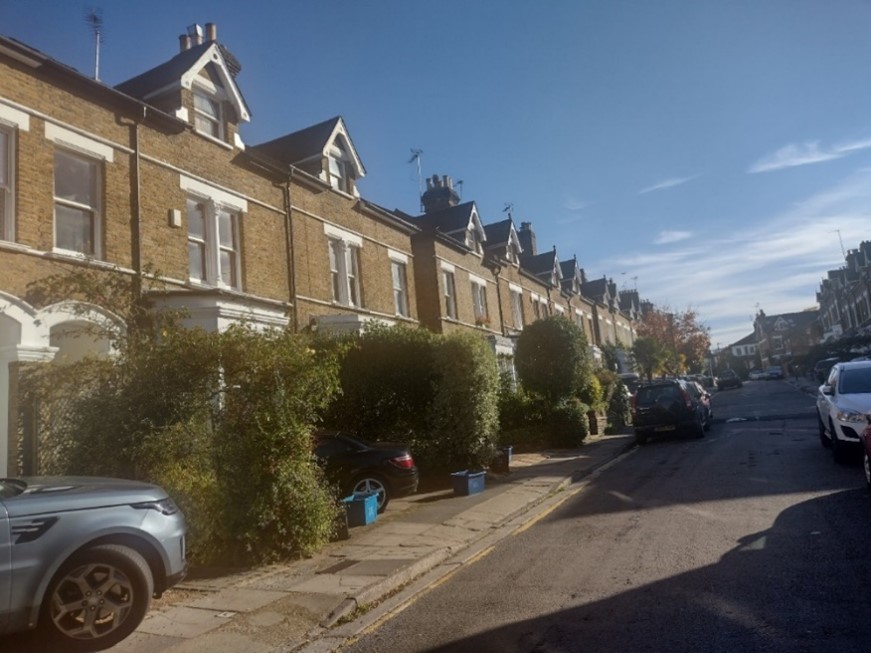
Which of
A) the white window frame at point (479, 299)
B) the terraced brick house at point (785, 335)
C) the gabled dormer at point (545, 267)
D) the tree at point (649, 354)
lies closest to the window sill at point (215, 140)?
the white window frame at point (479, 299)

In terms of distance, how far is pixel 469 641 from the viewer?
189 inches

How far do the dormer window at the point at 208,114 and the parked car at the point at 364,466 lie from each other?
7.91 meters

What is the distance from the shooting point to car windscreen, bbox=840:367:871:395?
449 inches

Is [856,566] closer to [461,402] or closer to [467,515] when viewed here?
[467,515]

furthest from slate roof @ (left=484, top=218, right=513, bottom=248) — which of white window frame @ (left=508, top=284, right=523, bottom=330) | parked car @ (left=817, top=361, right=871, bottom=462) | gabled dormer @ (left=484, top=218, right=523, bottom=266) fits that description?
parked car @ (left=817, top=361, right=871, bottom=462)

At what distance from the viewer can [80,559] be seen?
4.86m

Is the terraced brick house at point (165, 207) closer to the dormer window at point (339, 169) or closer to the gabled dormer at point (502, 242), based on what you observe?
the dormer window at point (339, 169)

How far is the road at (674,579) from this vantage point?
180 inches

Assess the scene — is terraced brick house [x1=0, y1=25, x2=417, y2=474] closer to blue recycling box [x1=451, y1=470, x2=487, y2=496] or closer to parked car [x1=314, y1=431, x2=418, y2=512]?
parked car [x1=314, y1=431, x2=418, y2=512]

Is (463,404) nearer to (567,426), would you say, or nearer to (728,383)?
(567,426)

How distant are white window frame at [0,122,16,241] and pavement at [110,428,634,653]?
659 cm

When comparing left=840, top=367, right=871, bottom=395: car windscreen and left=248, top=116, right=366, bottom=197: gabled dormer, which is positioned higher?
left=248, top=116, right=366, bottom=197: gabled dormer

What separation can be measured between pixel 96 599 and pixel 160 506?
85 centimetres

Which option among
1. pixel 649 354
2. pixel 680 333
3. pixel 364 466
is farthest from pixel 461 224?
pixel 680 333
